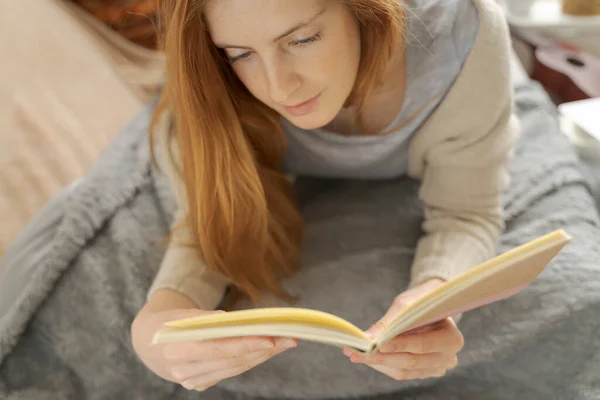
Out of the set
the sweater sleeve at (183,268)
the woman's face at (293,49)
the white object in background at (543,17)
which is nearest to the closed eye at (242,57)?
the woman's face at (293,49)

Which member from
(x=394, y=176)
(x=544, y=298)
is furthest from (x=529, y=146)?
(x=544, y=298)

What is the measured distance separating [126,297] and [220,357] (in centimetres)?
32

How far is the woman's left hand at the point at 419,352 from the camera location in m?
0.62

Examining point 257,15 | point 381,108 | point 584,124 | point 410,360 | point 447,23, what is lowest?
point 584,124

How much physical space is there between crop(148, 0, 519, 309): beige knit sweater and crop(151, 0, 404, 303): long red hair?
2.0 inches

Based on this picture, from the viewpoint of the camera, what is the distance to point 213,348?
2.01 feet

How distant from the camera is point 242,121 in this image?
2.59 feet

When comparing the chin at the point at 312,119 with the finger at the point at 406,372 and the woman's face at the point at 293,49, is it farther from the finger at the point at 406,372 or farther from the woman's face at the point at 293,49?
the finger at the point at 406,372

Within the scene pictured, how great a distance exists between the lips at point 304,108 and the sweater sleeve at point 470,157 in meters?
0.22

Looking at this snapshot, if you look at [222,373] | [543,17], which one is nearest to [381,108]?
[222,373]

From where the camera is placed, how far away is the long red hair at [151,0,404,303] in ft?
2.13

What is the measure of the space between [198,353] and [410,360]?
0.79ft

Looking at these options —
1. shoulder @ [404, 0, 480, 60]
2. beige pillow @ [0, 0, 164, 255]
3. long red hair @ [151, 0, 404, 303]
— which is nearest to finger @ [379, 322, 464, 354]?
long red hair @ [151, 0, 404, 303]

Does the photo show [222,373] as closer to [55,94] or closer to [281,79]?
[281,79]
